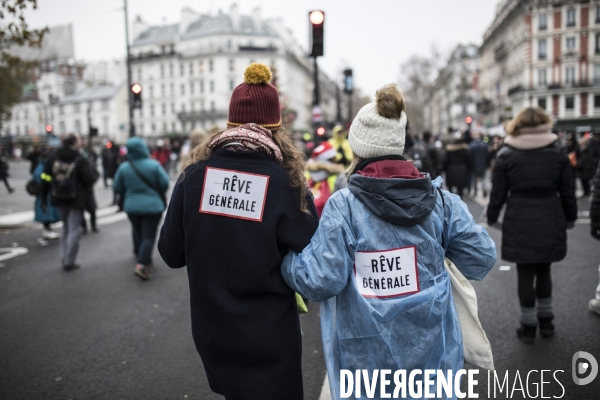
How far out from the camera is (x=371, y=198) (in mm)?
2234

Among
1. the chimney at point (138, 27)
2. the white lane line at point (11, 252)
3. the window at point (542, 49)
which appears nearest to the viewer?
the white lane line at point (11, 252)

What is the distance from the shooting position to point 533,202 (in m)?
4.29

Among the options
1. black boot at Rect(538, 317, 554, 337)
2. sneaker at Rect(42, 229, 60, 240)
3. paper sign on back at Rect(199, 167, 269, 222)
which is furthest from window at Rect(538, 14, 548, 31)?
paper sign on back at Rect(199, 167, 269, 222)

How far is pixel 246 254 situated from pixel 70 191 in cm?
614

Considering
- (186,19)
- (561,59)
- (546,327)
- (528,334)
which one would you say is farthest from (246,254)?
(186,19)

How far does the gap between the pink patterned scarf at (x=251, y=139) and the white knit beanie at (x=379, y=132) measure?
399mm

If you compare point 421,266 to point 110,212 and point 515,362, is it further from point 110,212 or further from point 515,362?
point 110,212

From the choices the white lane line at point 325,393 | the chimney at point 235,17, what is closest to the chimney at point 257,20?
the chimney at point 235,17

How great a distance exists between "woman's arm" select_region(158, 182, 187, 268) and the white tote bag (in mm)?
1278

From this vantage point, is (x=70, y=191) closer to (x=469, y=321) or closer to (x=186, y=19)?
(x=469, y=321)

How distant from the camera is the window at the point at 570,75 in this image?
197ft

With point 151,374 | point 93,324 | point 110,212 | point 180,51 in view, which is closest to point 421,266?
point 151,374

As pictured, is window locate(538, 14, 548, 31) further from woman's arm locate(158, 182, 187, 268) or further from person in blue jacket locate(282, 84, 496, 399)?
woman's arm locate(158, 182, 187, 268)

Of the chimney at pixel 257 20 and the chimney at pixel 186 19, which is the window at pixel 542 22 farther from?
the chimney at pixel 186 19
